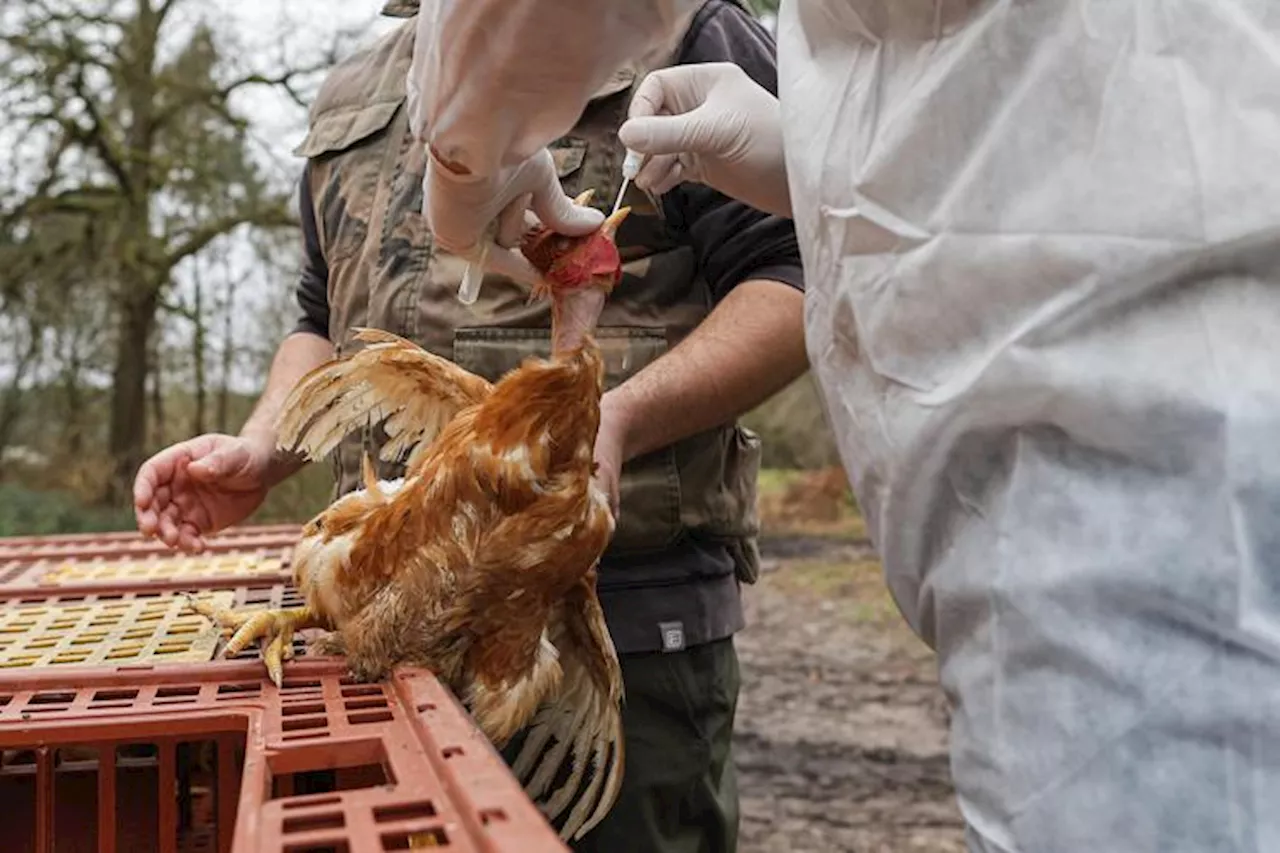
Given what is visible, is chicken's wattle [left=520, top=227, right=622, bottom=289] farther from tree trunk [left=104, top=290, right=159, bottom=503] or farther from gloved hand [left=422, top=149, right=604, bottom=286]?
tree trunk [left=104, top=290, right=159, bottom=503]

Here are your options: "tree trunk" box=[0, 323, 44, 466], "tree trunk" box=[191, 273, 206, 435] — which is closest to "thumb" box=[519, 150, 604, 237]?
"tree trunk" box=[191, 273, 206, 435]

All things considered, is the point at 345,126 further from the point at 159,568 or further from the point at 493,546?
the point at 493,546

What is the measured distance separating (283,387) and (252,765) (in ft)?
4.82

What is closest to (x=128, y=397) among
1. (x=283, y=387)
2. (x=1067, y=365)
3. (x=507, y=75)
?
(x=283, y=387)

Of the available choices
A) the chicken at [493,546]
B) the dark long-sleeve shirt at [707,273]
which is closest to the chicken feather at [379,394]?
the chicken at [493,546]

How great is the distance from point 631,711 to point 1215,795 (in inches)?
48.1

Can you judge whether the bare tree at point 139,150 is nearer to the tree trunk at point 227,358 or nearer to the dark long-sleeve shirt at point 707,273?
the tree trunk at point 227,358

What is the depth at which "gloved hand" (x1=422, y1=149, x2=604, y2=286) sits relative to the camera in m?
1.41

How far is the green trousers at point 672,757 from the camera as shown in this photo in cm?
199

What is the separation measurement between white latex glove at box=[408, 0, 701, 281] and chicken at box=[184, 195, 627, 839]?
0.26 m

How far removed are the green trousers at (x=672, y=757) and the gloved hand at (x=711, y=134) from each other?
30.5 inches

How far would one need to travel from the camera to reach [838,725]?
16.9ft

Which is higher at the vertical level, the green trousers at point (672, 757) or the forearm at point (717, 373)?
the forearm at point (717, 373)

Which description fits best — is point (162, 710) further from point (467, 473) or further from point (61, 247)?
point (61, 247)
